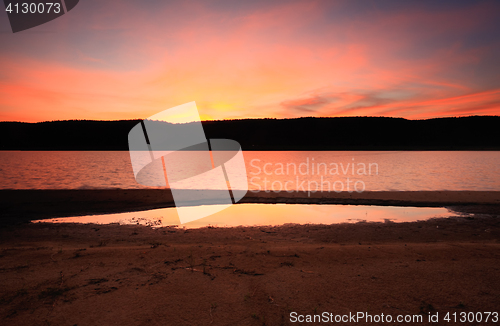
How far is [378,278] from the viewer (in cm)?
490

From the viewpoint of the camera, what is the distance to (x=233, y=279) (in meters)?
4.97

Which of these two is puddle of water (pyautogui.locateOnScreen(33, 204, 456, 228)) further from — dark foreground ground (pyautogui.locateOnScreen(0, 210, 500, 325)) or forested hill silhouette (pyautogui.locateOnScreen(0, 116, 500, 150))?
forested hill silhouette (pyautogui.locateOnScreen(0, 116, 500, 150))

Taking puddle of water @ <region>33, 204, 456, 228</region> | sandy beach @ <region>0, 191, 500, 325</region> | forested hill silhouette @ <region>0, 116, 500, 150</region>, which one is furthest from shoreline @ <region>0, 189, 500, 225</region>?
forested hill silhouette @ <region>0, 116, 500, 150</region>

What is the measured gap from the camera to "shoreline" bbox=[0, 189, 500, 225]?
1291cm

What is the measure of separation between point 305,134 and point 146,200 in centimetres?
13457

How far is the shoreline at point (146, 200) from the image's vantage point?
12906mm

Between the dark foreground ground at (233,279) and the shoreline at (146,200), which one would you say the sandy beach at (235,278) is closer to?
the dark foreground ground at (233,279)

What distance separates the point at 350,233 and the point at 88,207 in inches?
490

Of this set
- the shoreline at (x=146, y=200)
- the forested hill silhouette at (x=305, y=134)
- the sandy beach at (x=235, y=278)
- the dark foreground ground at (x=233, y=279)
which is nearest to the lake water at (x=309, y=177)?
the shoreline at (x=146, y=200)

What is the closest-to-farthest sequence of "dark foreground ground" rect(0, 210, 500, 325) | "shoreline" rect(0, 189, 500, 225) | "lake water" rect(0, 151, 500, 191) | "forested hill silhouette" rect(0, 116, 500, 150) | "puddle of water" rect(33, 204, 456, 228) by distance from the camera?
1. "dark foreground ground" rect(0, 210, 500, 325)
2. "puddle of water" rect(33, 204, 456, 228)
3. "shoreline" rect(0, 189, 500, 225)
4. "lake water" rect(0, 151, 500, 191)
5. "forested hill silhouette" rect(0, 116, 500, 150)

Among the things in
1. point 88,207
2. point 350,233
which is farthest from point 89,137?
point 350,233

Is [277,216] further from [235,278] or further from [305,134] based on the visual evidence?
[305,134]

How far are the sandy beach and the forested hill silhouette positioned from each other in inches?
4541

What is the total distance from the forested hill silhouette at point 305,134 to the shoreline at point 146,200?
10448 centimetres
